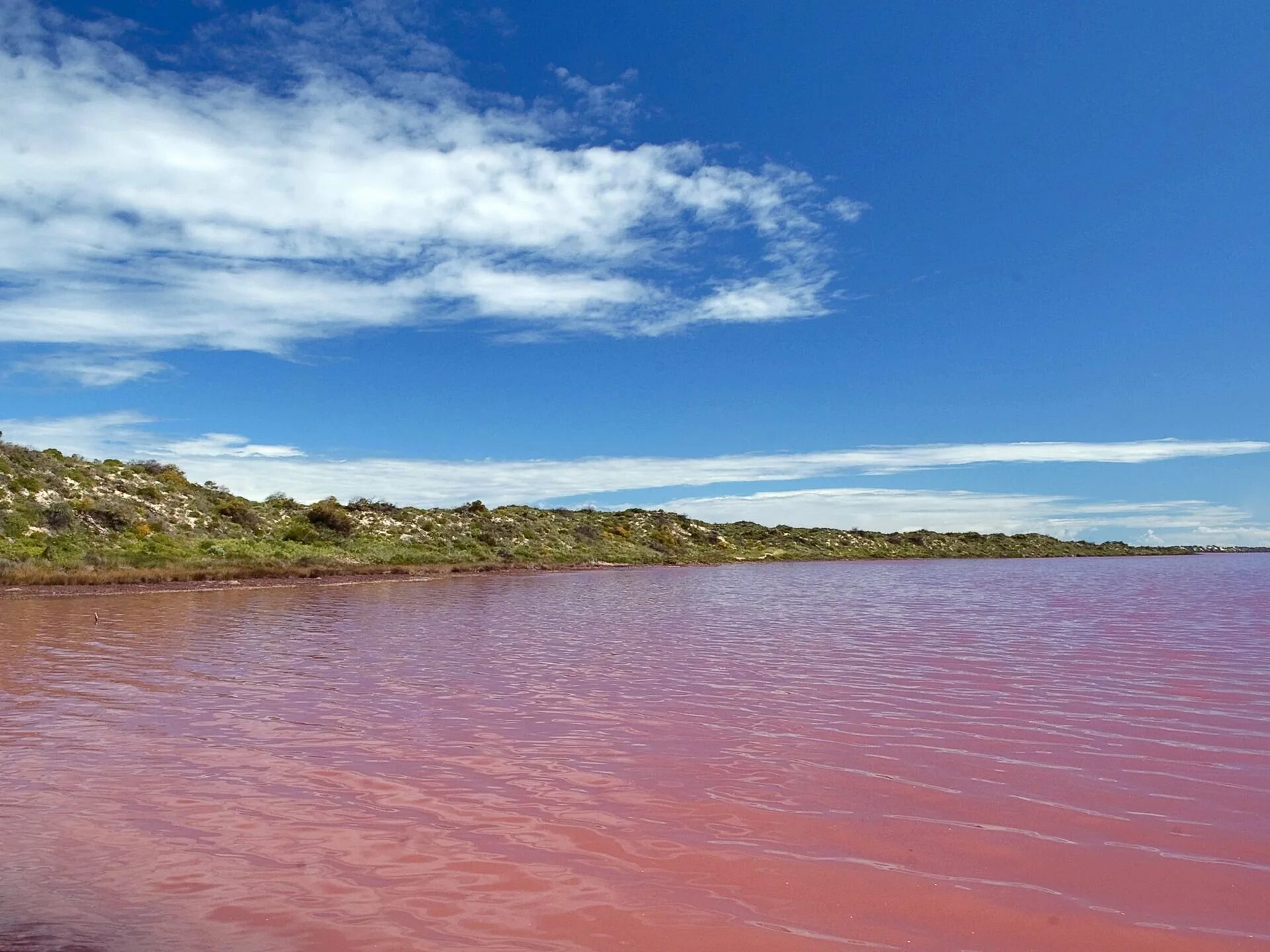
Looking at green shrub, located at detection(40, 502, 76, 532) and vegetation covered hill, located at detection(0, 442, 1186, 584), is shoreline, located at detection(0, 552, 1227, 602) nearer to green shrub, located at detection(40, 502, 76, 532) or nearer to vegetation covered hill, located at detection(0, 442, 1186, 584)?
vegetation covered hill, located at detection(0, 442, 1186, 584)

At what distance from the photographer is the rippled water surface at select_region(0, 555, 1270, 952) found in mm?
4309

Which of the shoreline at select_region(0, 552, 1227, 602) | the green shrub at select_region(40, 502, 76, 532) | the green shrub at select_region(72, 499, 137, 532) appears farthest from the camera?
the green shrub at select_region(72, 499, 137, 532)

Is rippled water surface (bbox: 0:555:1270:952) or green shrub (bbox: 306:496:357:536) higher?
green shrub (bbox: 306:496:357:536)

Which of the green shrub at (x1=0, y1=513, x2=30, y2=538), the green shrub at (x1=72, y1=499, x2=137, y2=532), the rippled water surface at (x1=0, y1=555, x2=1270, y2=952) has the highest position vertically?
the green shrub at (x1=72, y1=499, x2=137, y2=532)

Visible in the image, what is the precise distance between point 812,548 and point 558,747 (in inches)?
3433

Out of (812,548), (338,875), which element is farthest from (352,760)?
(812,548)

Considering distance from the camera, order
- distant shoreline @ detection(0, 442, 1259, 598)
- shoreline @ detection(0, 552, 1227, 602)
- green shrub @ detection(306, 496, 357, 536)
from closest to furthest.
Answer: shoreline @ detection(0, 552, 1227, 602) < distant shoreline @ detection(0, 442, 1259, 598) < green shrub @ detection(306, 496, 357, 536)

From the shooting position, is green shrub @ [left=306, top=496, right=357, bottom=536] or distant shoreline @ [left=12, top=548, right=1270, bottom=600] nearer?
distant shoreline @ [left=12, top=548, right=1270, bottom=600]

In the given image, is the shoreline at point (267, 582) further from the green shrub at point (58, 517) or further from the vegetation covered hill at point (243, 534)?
the green shrub at point (58, 517)

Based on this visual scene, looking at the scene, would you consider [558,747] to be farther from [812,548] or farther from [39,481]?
[812,548]

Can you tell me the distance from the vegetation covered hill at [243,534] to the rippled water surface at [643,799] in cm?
2409

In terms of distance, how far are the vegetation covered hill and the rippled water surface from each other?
79.0ft

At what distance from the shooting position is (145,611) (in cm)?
2181

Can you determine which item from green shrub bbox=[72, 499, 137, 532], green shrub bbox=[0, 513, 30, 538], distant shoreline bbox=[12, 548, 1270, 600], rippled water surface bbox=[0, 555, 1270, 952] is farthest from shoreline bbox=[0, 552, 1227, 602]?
rippled water surface bbox=[0, 555, 1270, 952]
